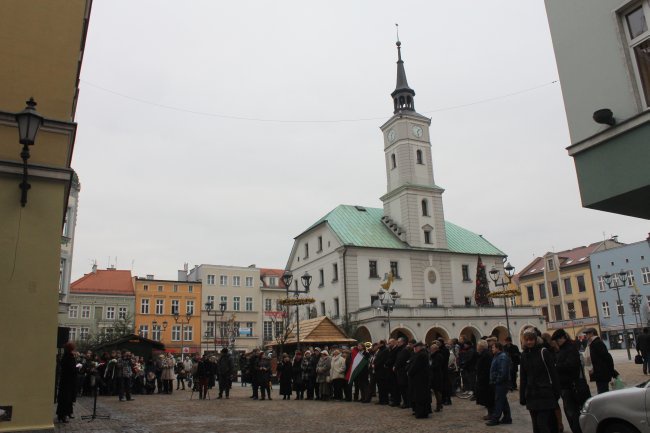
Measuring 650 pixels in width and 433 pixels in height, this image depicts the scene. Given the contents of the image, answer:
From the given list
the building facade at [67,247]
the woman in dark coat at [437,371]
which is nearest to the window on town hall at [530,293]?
the building facade at [67,247]

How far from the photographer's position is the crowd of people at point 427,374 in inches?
340

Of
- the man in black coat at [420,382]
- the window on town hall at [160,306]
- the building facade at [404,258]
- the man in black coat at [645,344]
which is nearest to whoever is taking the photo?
the man in black coat at [420,382]

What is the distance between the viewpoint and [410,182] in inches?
2237

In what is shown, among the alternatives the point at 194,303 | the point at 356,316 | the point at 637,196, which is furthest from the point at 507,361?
the point at 194,303

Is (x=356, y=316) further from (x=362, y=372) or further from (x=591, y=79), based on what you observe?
(x=591, y=79)

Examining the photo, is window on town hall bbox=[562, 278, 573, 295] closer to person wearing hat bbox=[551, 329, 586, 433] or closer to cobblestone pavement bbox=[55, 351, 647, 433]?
cobblestone pavement bbox=[55, 351, 647, 433]

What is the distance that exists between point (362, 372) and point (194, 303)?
199ft

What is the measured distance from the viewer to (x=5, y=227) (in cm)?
963

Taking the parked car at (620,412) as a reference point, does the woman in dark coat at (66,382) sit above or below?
above

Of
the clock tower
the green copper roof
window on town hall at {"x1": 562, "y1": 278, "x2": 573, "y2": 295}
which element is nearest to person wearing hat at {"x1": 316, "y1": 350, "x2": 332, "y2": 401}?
the green copper roof

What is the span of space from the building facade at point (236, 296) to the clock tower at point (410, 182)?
28.0 meters

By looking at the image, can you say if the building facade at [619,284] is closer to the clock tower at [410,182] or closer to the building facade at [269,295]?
the clock tower at [410,182]

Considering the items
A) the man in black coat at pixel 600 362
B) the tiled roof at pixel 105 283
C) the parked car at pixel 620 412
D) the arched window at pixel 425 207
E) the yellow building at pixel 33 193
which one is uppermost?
the arched window at pixel 425 207

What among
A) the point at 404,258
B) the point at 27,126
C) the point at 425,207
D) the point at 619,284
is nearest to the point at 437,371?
the point at 27,126
